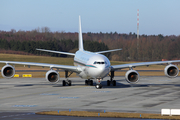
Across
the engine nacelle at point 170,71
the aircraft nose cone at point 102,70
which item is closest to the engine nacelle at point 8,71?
the aircraft nose cone at point 102,70

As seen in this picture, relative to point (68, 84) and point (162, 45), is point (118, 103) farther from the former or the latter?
point (162, 45)

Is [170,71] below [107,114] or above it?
above

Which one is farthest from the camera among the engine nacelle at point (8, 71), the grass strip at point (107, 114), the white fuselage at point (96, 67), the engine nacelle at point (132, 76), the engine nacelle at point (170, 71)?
the engine nacelle at point (8, 71)

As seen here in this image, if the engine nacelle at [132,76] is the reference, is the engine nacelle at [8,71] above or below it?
above

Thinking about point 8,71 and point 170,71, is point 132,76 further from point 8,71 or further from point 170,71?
point 8,71

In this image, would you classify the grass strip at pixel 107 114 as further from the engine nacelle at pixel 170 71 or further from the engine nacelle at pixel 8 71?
the engine nacelle at pixel 8 71

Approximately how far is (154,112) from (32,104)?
11.0 meters

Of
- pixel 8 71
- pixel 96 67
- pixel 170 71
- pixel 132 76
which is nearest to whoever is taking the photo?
pixel 96 67

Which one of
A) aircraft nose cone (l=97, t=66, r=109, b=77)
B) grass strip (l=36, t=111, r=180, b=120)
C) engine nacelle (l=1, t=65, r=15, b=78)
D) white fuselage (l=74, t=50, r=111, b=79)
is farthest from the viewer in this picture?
engine nacelle (l=1, t=65, r=15, b=78)

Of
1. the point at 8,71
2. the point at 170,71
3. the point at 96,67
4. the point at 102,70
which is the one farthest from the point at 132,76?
the point at 8,71

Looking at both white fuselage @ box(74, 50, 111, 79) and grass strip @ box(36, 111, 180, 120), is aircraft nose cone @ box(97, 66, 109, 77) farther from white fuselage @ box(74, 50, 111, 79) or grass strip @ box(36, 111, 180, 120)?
grass strip @ box(36, 111, 180, 120)

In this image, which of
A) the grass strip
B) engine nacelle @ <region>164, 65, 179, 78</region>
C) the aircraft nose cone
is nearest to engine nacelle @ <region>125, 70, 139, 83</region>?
the aircraft nose cone

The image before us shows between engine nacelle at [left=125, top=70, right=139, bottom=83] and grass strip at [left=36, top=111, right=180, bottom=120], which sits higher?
engine nacelle at [left=125, top=70, right=139, bottom=83]

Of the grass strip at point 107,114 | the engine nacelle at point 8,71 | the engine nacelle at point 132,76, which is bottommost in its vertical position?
the grass strip at point 107,114
